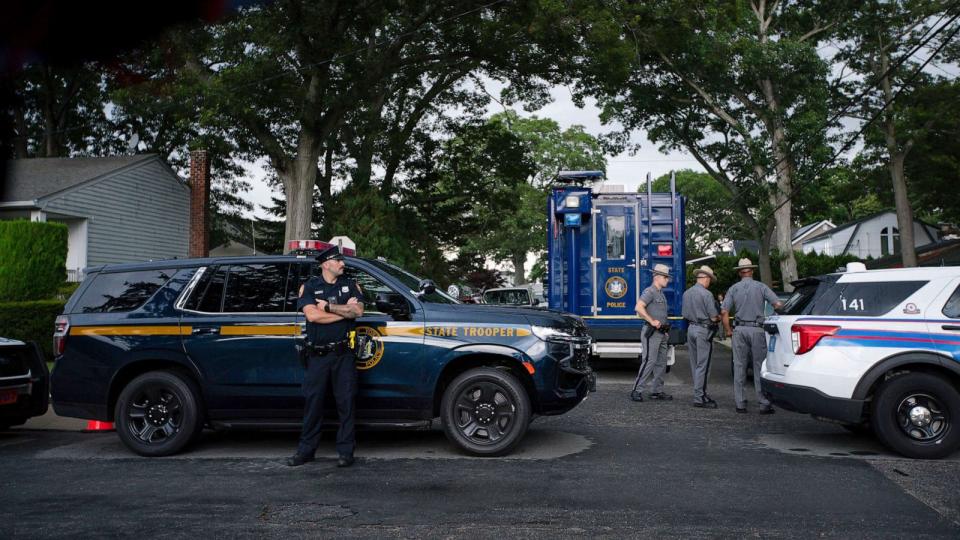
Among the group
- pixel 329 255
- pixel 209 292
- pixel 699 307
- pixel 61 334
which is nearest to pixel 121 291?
pixel 61 334

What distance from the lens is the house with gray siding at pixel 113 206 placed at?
70.4 feet

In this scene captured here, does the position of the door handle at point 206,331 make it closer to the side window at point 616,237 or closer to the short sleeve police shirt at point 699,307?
the short sleeve police shirt at point 699,307

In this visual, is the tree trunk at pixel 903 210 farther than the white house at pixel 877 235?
No

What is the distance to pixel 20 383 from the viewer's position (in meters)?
8.03

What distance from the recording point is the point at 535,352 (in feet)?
23.3

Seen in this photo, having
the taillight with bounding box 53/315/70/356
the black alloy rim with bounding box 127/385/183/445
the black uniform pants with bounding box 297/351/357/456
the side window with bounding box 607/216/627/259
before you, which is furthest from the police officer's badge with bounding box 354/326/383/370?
the side window with bounding box 607/216/627/259

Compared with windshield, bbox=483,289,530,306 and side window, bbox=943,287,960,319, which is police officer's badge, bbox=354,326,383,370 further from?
windshield, bbox=483,289,530,306

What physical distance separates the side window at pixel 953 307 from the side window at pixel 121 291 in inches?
281

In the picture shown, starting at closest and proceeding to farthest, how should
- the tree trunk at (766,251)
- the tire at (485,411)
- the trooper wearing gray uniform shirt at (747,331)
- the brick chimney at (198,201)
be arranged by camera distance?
the tire at (485,411) < the trooper wearing gray uniform shirt at (747,331) < the brick chimney at (198,201) < the tree trunk at (766,251)

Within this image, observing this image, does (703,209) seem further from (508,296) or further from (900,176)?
(508,296)

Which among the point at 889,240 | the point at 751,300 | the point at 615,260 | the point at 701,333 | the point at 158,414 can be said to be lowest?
the point at 158,414

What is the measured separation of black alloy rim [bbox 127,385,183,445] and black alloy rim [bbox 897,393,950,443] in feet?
21.3

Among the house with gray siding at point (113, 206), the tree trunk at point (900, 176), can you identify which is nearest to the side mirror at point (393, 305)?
the house with gray siding at point (113, 206)

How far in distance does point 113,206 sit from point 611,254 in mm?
16723
